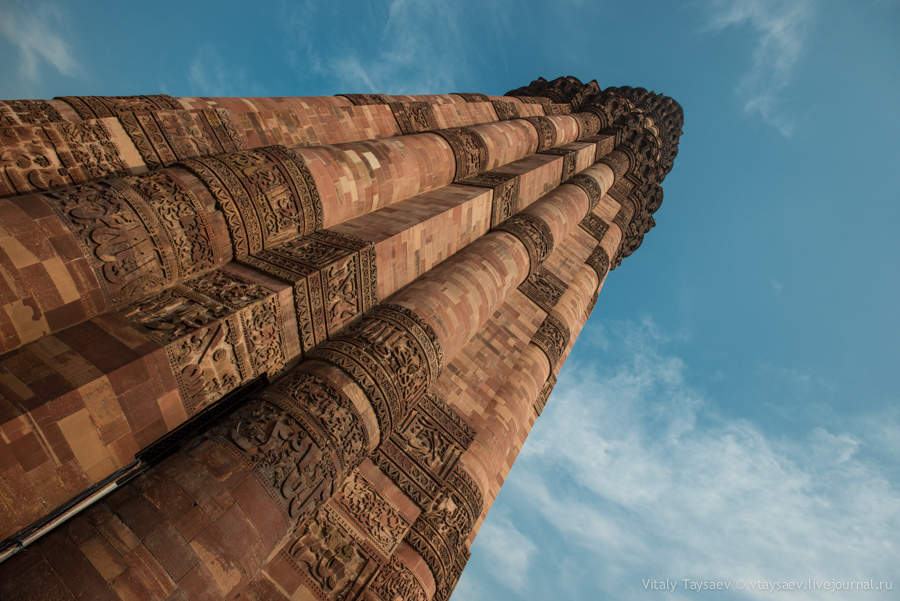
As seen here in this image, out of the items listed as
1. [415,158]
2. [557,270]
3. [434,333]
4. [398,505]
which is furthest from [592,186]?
[398,505]

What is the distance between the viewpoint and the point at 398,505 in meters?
6.15

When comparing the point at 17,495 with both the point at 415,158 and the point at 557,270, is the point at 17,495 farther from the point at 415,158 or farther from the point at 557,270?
the point at 557,270

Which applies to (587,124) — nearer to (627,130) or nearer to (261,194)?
(627,130)

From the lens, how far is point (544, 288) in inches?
484

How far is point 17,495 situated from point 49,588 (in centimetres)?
75

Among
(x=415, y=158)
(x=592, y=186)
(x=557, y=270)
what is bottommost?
(x=415, y=158)

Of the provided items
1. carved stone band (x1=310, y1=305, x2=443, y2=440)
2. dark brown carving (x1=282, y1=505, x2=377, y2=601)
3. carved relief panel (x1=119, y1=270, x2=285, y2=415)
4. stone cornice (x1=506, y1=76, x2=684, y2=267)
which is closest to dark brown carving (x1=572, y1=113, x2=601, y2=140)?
stone cornice (x1=506, y1=76, x2=684, y2=267)

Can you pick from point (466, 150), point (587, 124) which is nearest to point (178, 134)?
point (466, 150)

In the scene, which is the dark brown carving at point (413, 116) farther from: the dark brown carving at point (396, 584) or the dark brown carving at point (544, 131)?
the dark brown carving at point (396, 584)

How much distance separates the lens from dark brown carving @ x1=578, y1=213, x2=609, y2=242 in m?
16.5

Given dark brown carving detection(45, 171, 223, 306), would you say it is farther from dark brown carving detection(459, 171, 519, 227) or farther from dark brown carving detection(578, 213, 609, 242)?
dark brown carving detection(578, 213, 609, 242)

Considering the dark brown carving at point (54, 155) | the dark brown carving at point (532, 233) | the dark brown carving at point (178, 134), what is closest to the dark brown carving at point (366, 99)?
the dark brown carving at point (178, 134)

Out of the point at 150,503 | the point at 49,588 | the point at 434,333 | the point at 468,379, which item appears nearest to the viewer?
the point at 49,588

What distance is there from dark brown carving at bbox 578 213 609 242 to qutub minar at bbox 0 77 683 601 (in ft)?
23.4
